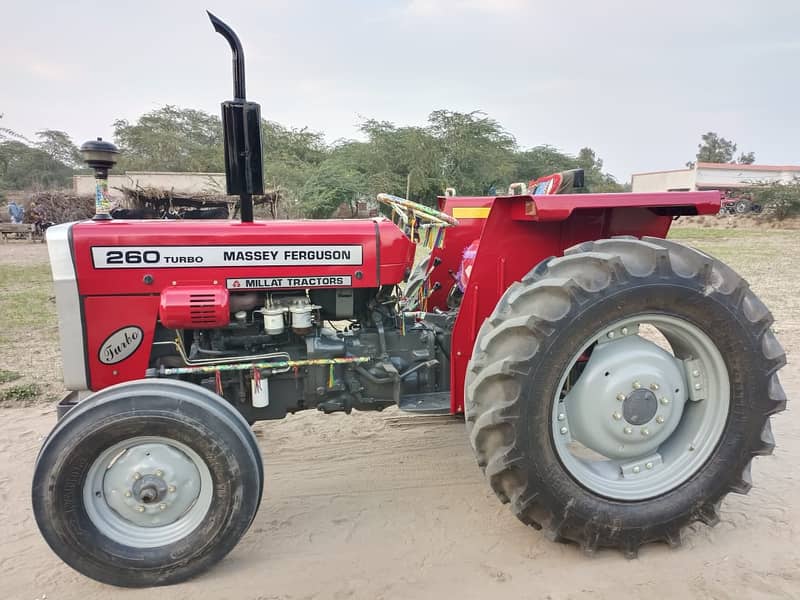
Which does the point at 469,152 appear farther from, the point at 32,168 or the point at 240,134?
the point at 32,168

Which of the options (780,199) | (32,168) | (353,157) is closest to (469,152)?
(353,157)

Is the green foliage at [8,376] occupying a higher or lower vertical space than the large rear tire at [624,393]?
lower

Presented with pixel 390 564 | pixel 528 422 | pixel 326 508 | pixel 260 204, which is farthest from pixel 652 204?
pixel 260 204

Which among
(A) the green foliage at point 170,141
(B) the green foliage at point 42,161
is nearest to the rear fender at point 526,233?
(A) the green foliage at point 170,141

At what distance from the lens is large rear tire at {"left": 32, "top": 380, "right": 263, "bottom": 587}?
1984mm

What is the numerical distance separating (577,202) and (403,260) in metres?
0.84

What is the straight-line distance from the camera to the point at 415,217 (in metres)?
3.01

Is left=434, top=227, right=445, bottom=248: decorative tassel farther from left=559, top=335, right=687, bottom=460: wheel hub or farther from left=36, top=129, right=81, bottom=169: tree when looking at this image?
left=36, top=129, right=81, bottom=169: tree

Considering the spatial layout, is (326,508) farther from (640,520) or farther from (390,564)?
(640,520)

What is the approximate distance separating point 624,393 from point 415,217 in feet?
4.64

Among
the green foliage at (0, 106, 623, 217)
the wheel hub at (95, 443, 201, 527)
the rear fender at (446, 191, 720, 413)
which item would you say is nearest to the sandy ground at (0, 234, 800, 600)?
the wheel hub at (95, 443, 201, 527)

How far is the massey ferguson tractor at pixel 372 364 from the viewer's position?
81.4 inches

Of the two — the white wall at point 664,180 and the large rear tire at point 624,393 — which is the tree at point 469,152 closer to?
the white wall at point 664,180

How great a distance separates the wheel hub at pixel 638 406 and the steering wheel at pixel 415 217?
45.5 inches
